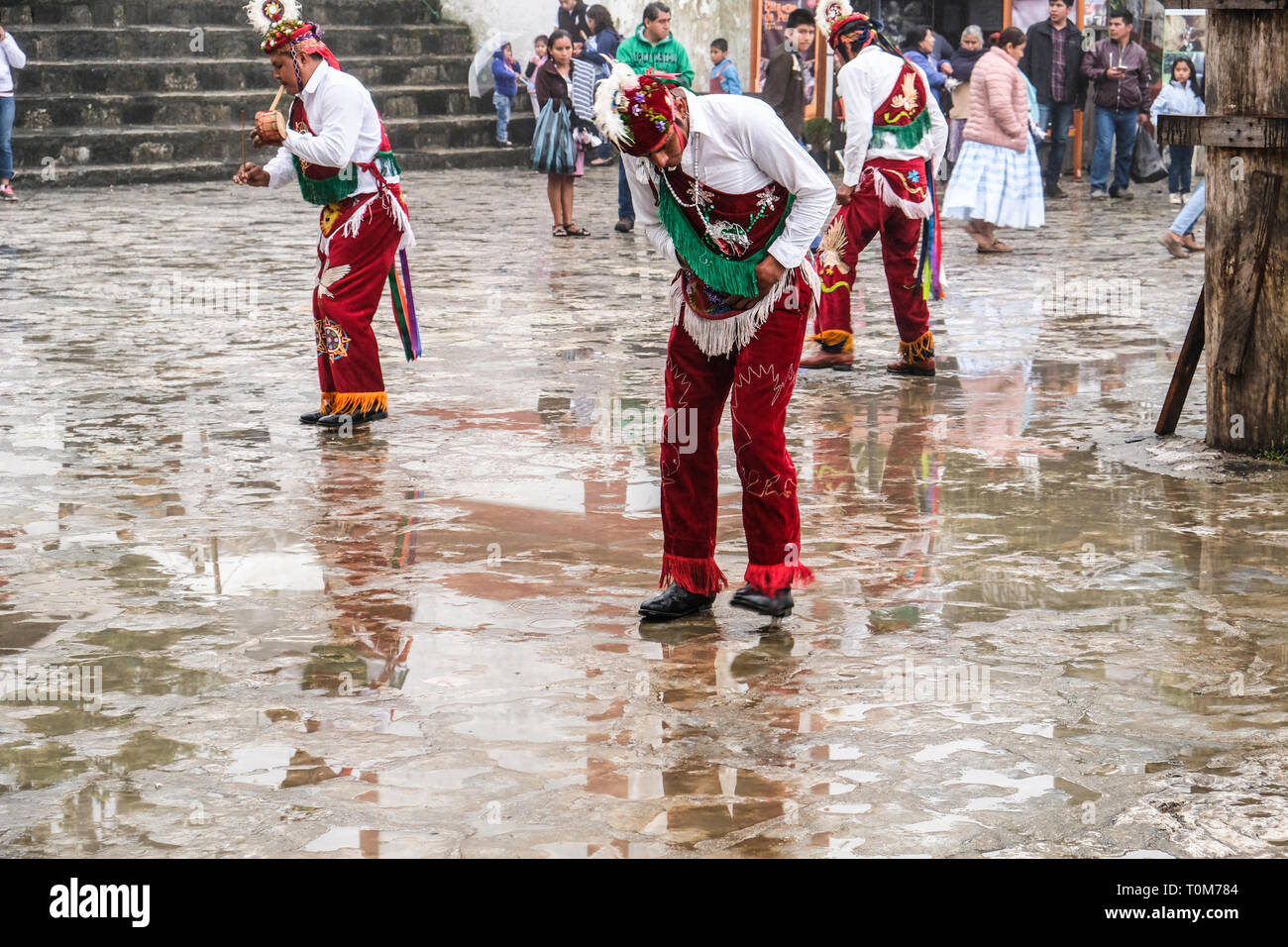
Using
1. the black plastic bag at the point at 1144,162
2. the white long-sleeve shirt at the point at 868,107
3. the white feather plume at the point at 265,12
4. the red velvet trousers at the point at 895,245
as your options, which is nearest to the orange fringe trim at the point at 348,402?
the white feather plume at the point at 265,12

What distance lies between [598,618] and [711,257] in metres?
1.11

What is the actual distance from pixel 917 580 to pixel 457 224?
11.2 m

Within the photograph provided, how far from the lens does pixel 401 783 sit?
156 inches

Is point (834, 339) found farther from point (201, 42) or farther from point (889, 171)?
point (201, 42)

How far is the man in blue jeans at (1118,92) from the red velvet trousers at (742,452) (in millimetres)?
13528

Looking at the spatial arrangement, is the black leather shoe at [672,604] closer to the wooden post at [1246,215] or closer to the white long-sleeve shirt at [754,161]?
the white long-sleeve shirt at [754,161]

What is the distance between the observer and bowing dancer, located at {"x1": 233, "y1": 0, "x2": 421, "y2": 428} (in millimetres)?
7582

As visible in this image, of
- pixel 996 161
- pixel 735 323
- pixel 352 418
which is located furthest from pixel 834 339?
pixel 996 161

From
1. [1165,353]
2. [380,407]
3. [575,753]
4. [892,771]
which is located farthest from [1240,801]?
[1165,353]

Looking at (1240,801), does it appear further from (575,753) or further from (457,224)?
(457,224)

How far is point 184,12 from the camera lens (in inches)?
869

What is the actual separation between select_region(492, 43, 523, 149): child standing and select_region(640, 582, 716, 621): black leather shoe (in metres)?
18.3

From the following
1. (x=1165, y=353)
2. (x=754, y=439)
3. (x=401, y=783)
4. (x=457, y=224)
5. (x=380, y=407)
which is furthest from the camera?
(x=457, y=224)

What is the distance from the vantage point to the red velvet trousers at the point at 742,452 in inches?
203
